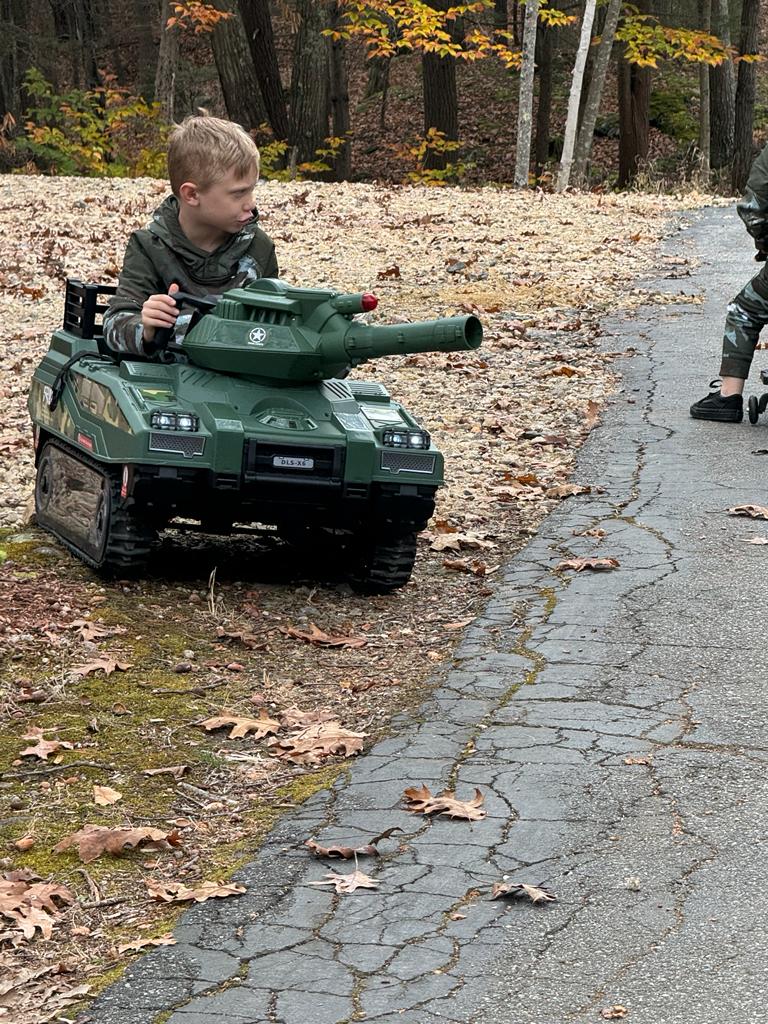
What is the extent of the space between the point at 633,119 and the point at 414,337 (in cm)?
2810

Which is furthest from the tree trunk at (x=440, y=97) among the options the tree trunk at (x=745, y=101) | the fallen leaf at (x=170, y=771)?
the fallen leaf at (x=170, y=771)

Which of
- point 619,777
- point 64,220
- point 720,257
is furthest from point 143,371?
point 64,220

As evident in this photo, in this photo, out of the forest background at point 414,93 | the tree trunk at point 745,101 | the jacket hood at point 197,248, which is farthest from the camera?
the tree trunk at point 745,101

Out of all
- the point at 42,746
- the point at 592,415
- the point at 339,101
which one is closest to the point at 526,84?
the point at 339,101

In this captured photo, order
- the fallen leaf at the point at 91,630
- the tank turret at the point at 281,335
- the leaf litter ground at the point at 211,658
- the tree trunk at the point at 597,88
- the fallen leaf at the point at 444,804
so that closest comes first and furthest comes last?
the leaf litter ground at the point at 211,658
the fallen leaf at the point at 444,804
the fallen leaf at the point at 91,630
the tank turret at the point at 281,335
the tree trunk at the point at 597,88

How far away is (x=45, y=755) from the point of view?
16.1ft

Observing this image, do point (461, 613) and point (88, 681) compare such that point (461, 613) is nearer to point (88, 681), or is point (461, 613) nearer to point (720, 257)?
point (88, 681)

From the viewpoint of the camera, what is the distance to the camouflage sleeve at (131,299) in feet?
22.0

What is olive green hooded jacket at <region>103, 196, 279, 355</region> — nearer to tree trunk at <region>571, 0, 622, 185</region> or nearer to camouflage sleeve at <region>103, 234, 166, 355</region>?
camouflage sleeve at <region>103, 234, 166, 355</region>

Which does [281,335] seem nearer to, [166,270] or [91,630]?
[166,270]

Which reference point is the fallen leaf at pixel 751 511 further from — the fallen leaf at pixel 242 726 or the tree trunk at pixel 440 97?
the tree trunk at pixel 440 97

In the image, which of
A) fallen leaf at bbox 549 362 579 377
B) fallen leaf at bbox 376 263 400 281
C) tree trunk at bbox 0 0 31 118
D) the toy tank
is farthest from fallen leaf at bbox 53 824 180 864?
tree trunk at bbox 0 0 31 118

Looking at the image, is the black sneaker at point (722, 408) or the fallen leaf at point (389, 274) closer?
the black sneaker at point (722, 408)

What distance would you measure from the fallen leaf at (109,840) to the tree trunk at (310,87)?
26.2m
